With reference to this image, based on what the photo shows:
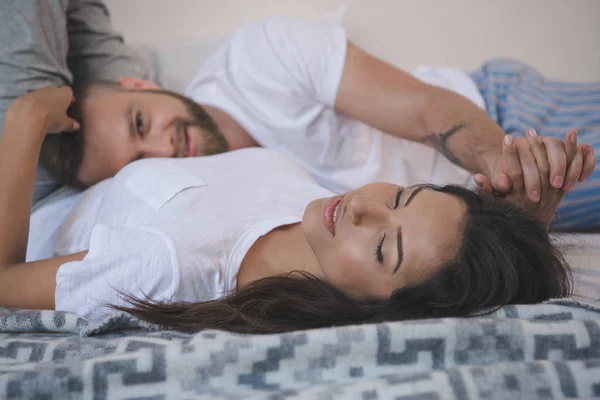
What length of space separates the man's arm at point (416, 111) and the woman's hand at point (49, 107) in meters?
0.63

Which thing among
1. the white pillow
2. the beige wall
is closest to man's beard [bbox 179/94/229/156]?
the white pillow

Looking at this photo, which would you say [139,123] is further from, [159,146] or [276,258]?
[276,258]

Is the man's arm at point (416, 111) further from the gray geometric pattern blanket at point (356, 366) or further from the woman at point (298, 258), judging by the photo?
the gray geometric pattern blanket at point (356, 366)

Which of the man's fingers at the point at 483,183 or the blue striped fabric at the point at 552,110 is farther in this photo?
the blue striped fabric at the point at 552,110

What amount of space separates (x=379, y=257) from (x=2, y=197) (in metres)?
0.70

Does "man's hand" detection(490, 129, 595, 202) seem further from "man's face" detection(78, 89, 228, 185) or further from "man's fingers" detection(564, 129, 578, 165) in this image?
"man's face" detection(78, 89, 228, 185)

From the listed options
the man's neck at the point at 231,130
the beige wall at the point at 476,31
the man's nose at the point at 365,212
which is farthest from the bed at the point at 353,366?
the beige wall at the point at 476,31

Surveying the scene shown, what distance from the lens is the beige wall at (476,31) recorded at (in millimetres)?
1967

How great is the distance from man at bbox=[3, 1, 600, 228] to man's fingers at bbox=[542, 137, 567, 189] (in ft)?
0.88

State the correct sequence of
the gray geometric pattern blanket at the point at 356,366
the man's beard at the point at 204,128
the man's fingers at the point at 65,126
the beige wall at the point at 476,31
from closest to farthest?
the gray geometric pattern blanket at the point at 356,366
the man's fingers at the point at 65,126
the man's beard at the point at 204,128
the beige wall at the point at 476,31

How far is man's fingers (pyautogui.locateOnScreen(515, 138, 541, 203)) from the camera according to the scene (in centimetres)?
91

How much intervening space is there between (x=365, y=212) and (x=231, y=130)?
0.68 meters

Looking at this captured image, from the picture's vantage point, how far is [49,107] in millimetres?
1167

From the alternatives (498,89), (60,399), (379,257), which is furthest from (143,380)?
Result: (498,89)
